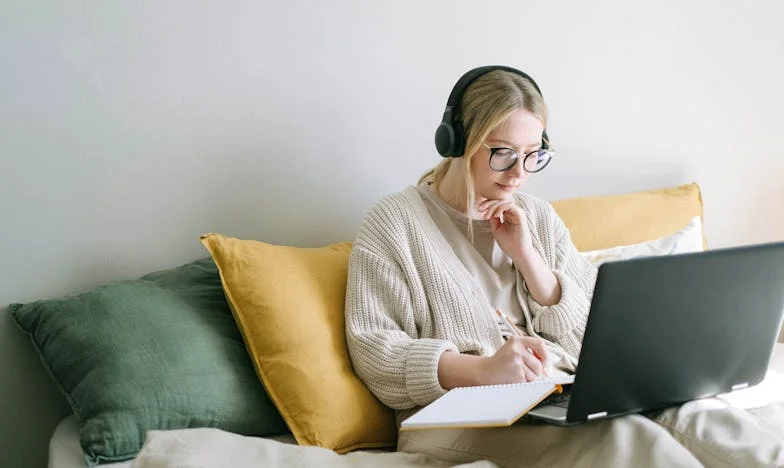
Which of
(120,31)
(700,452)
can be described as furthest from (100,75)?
(700,452)

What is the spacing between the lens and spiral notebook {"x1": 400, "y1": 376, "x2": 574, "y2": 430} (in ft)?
4.22

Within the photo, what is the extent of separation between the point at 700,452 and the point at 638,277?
0.27 meters

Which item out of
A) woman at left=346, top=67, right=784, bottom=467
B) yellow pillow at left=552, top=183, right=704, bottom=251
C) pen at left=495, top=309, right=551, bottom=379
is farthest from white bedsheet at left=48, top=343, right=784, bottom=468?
yellow pillow at left=552, top=183, right=704, bottom=251

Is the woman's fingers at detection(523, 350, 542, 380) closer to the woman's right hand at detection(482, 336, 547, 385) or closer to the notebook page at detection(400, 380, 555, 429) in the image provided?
the woman's right hand at detection(482, 336, 547, 385)

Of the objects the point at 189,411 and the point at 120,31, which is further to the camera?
the point at 120,31

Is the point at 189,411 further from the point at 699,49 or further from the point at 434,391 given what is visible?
the point at 699,49

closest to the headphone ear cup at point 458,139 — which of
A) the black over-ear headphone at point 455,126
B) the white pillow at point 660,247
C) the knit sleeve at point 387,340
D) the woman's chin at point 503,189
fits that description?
the black over-ear headphone at point 455,126

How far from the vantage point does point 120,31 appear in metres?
1.77

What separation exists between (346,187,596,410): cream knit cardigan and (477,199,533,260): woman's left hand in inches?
3.2

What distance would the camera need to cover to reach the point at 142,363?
157 centimetres

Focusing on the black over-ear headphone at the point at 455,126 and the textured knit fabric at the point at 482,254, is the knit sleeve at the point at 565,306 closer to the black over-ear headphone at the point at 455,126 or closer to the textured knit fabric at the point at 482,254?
the textured knit fabric at the point at 482,254

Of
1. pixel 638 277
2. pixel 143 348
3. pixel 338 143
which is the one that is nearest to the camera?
pixel 638 277

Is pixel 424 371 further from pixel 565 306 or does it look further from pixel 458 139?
pixel 458 139

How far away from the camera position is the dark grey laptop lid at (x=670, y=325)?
1.29 meters
